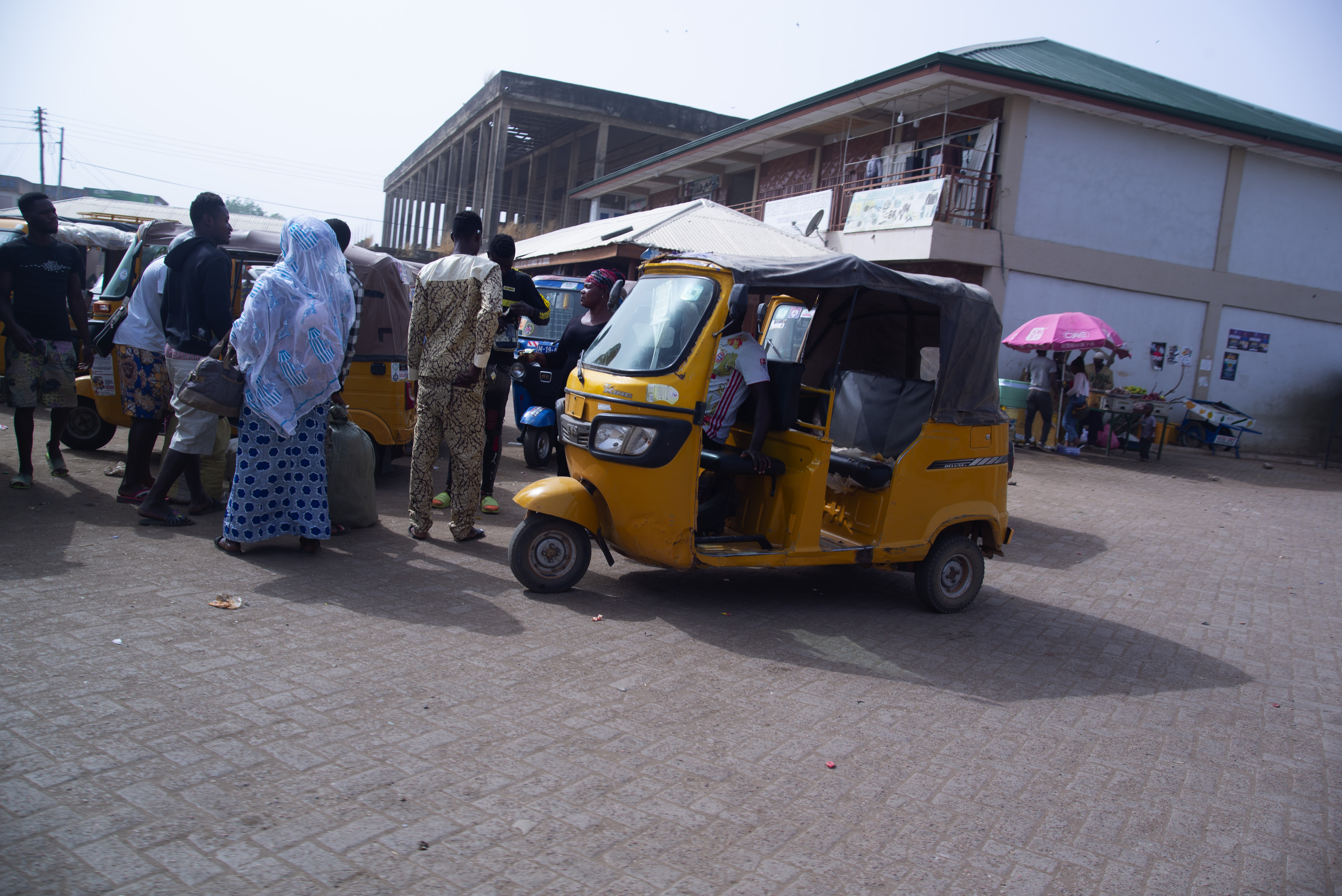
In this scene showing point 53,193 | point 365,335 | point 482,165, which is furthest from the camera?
point 53,193

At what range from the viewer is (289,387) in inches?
210

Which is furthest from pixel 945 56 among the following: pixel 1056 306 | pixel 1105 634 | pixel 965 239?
pixel 1105 634

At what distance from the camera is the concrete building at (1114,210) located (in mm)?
17203

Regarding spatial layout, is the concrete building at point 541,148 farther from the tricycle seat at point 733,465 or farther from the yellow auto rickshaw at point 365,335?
the tricycle seat at point 733,465

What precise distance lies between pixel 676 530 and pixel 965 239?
13.9 m

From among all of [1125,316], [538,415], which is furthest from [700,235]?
[1125,316]

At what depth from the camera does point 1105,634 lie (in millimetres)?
5730

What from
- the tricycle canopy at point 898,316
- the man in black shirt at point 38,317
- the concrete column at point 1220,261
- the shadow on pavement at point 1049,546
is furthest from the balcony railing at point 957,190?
the man in black shirt at point 38,317

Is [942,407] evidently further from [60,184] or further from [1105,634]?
[60,184]

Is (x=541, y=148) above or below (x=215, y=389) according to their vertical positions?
above

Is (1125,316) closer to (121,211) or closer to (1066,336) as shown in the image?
(1066,336)

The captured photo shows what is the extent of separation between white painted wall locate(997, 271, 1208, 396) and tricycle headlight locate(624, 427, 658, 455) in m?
14.1

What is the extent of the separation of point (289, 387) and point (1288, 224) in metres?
22.6

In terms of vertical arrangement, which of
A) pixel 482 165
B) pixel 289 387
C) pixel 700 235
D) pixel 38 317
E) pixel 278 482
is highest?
pixel 482 165
